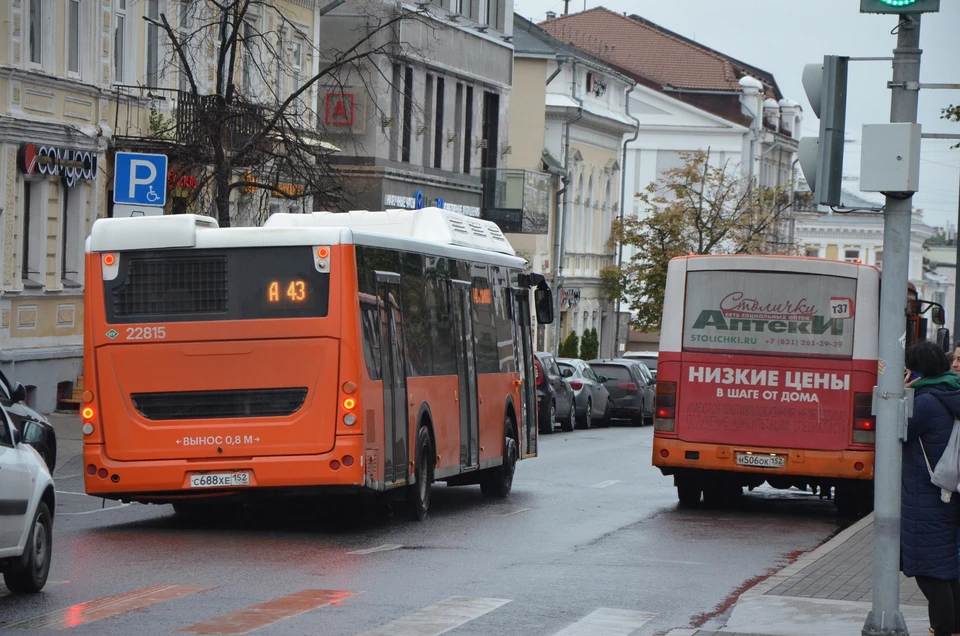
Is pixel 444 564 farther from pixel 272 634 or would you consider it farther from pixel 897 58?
pixel 897 58

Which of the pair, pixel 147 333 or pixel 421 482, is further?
pixel 421 482

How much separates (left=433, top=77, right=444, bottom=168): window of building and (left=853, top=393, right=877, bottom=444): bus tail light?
3243 centimetres

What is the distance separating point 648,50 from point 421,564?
8247 cm

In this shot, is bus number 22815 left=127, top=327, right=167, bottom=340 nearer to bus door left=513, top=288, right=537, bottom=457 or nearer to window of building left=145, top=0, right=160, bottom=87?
bus door left=513, top=288, right=537, bottom=457

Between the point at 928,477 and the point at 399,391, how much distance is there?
7.70m

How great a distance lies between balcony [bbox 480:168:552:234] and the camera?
2164 inches

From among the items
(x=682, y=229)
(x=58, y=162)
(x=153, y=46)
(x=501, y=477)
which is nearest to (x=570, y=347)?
(x=682, y=229)

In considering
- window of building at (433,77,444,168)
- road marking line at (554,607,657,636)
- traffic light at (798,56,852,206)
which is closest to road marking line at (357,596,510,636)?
road marking line at (554,607,657,636)

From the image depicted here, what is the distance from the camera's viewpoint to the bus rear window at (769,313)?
61.8 feet

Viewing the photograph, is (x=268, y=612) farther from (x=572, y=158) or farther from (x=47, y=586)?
(x=572, y=158)

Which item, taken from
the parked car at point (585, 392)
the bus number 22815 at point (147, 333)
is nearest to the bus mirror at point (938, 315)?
the bus number 22815 at point (147, 333)

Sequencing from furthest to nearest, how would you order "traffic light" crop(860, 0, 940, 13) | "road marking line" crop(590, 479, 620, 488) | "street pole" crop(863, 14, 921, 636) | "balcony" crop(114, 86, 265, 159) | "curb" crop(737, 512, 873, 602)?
"balcony" crop(114, 86, 265, 159)
"road marking line" crop(590, 479, 620, 488)
"curb" crop(737, 512, 873, 602)
"street pole" crop(863, 14, 921, 636)
"traffic light" crop(860, 0, 940, 13)

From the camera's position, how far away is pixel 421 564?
44.5ft

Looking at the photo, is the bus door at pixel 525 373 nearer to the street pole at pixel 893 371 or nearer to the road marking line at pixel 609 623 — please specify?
the road marking line at pixel 609 623
